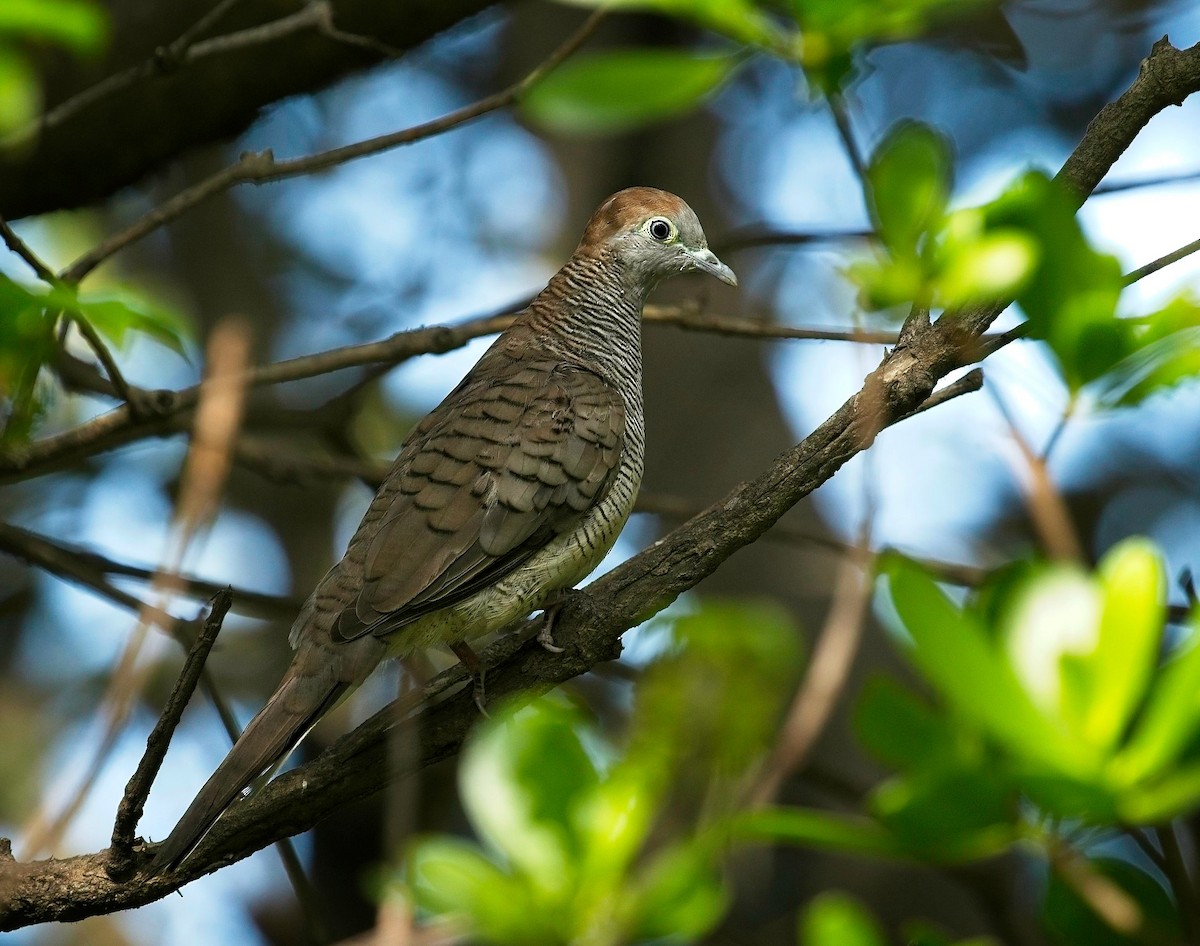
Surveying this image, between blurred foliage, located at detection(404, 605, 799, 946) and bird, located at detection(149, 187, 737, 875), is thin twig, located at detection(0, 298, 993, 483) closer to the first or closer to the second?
bird, located at detection(149, 187, 737, 875)

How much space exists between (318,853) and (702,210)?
3.72 meters

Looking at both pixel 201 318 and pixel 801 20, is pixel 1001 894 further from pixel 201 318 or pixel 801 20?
pixel 201 318

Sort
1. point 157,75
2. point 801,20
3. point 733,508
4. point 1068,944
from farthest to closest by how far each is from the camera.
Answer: point 157,75 → point 733,508 → point 1068,944 → point 801,20

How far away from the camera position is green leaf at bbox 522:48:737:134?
107 cm

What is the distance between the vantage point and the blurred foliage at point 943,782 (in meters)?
0.94

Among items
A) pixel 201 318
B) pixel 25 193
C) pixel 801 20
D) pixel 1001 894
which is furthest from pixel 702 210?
pixel 801 20

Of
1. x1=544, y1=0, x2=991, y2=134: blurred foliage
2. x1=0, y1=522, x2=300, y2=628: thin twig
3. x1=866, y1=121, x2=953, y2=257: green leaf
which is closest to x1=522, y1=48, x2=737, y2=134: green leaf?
x1=544, y1=0, x2=991, y2=134: blurred foliage

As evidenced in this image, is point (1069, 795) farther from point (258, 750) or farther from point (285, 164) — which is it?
point (285, 164)

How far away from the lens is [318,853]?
5.70 metres

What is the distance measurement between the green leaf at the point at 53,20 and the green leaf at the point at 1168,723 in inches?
44.5

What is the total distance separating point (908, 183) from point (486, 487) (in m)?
2.70

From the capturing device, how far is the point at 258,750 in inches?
115

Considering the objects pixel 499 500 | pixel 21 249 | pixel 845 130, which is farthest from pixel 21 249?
pixel 845 130

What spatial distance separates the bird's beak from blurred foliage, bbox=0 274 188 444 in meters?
2.45
